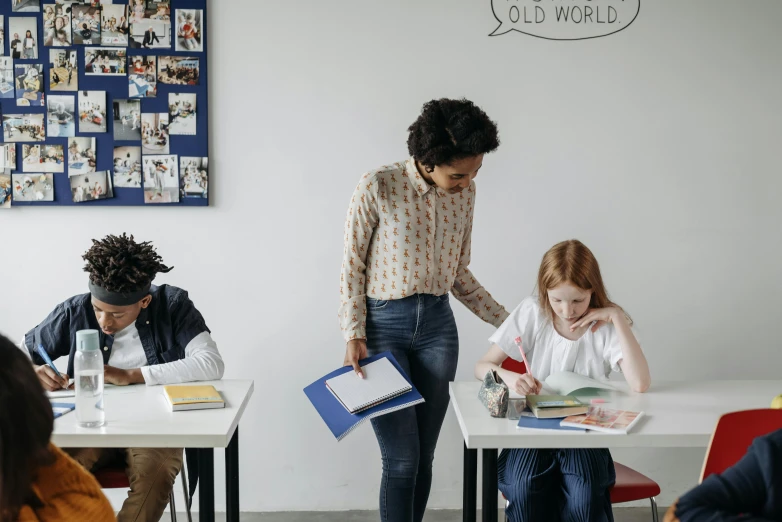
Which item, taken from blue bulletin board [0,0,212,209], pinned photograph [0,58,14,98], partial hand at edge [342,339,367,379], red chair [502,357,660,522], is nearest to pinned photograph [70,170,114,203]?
blue bulletin board [0,0,212,209]

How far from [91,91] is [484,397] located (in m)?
1.96

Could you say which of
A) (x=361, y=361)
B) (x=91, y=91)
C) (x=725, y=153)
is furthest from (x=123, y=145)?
(x=725, y=153)

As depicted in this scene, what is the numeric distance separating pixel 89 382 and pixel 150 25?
64.9 inches

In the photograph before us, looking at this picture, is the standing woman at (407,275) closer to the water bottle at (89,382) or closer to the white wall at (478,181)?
the water bottle at (89,382)

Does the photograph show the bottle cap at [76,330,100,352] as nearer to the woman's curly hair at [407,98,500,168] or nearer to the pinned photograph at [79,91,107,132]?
the woman's curly hair at [407,98,500,168]

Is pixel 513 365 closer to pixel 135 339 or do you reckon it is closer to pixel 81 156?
pixel 135 339

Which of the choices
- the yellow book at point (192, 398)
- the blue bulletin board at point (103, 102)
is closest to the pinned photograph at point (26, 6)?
the blue bulletin board at point (103, 102)

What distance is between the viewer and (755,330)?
313 centimetres

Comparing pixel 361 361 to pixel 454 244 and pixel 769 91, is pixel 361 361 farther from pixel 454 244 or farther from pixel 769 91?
pixel 769 91

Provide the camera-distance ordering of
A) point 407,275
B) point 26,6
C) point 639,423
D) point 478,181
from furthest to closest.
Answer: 1. point 478,181
2. point 26,6
3. point 407,275
4. point 639,423

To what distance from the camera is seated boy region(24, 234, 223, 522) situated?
2.03m

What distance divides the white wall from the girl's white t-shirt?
0.77 m

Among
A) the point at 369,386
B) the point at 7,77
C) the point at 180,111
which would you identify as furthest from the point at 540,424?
the point at 7,77

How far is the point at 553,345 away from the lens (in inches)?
90.0
